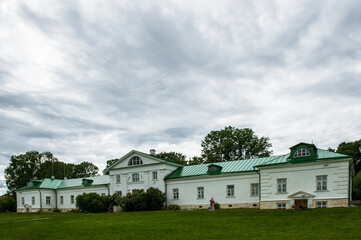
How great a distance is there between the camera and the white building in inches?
950

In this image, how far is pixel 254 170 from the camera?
95.7 feet

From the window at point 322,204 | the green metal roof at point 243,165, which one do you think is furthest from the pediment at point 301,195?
the green metal roof at point 243,165

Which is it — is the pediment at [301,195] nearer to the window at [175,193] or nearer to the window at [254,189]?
the window at [254,189]

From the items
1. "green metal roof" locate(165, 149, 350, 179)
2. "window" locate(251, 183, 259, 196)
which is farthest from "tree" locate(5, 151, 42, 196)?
"window" locate(251, 183, 259, 196)

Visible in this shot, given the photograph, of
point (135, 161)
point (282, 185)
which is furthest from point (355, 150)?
point (135, 161)

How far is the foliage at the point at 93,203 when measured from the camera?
3431 cm

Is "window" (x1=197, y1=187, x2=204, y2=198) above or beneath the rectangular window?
Answer: beneath

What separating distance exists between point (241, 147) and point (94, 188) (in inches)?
967

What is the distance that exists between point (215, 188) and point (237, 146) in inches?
841

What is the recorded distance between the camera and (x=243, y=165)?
31438 mm

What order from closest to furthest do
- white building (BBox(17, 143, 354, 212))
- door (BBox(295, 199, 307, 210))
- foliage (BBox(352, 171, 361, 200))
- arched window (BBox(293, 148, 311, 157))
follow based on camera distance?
white building (BBox(17, 143, 354, 212)) < door (BBox(295, 199, 307, 210)) < arched window (BBox(293, 148, 311, 157)) < foliage (BBox(352, 171, 361, 200))

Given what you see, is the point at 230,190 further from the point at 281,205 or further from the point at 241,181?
the point at 281,205

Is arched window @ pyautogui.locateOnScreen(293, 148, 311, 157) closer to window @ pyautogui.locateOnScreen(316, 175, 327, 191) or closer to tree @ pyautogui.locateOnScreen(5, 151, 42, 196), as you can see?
window @ pyautogui.locateOnScreen(316, 175, 327, 191)

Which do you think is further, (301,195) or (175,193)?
(175,193)
